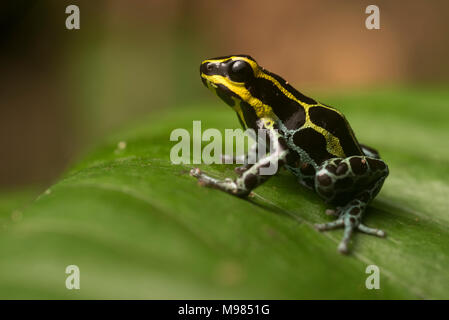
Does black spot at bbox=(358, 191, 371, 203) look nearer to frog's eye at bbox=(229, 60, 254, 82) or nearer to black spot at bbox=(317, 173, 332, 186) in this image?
black spot at bbox=(317, 173, 332, 186)

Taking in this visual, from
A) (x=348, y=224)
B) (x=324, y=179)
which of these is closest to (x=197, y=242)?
(x=348, y=224)

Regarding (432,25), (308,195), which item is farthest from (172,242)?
(432,25)

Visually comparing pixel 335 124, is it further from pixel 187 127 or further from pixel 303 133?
pixel 187 127

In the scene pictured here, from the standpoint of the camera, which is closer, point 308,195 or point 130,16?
point 308,195

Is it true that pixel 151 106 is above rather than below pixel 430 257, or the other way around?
above

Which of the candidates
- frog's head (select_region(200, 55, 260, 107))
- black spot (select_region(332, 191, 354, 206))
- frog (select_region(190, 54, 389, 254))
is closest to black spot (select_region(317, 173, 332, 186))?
frog (select_region(190, 54, 389, 254))
